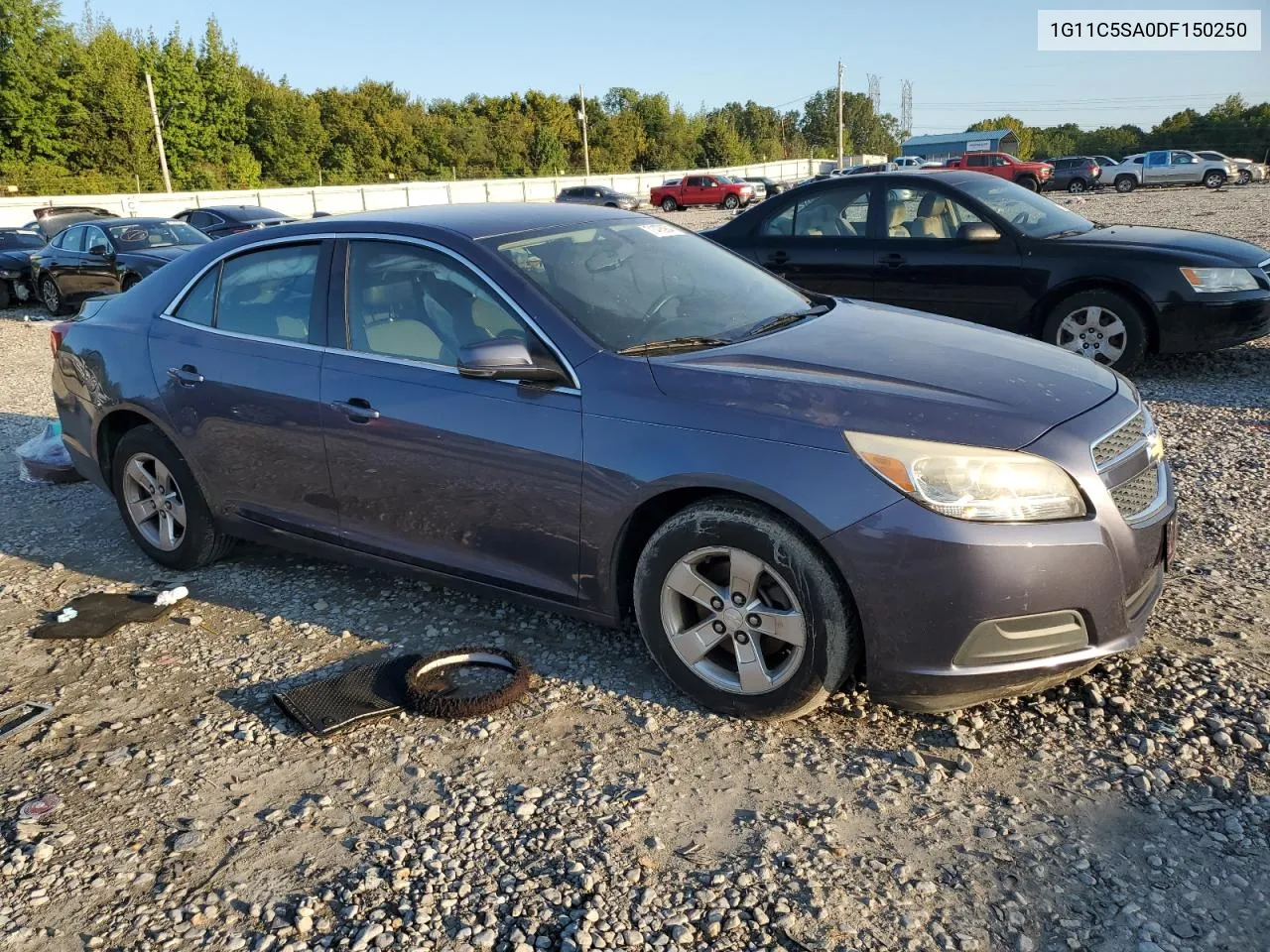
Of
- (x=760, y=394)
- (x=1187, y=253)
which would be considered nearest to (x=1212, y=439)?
(x=1187, y=253)

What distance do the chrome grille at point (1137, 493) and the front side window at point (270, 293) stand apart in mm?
3136

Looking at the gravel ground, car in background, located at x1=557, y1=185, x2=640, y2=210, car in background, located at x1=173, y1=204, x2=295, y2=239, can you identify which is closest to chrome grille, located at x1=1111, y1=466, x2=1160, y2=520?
the gravel ground

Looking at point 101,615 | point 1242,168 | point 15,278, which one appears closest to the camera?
point 101,615

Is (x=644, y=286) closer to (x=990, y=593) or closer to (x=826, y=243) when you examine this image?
(x=990, y=593)

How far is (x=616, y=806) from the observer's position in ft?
9.62

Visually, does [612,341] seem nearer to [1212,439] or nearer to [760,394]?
[760,394]

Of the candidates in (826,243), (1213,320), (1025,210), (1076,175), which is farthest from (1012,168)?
(1213,320)

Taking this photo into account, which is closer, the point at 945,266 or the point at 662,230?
the point at 662,230

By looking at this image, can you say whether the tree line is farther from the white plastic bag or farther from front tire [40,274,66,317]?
the white plastic bag

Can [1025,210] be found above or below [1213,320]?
above

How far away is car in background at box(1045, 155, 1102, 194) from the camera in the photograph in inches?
1679

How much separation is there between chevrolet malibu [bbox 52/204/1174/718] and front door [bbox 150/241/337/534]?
14 mm

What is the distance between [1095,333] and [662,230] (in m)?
4.45

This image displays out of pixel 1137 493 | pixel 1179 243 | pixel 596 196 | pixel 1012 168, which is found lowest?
pixel 1137 493
